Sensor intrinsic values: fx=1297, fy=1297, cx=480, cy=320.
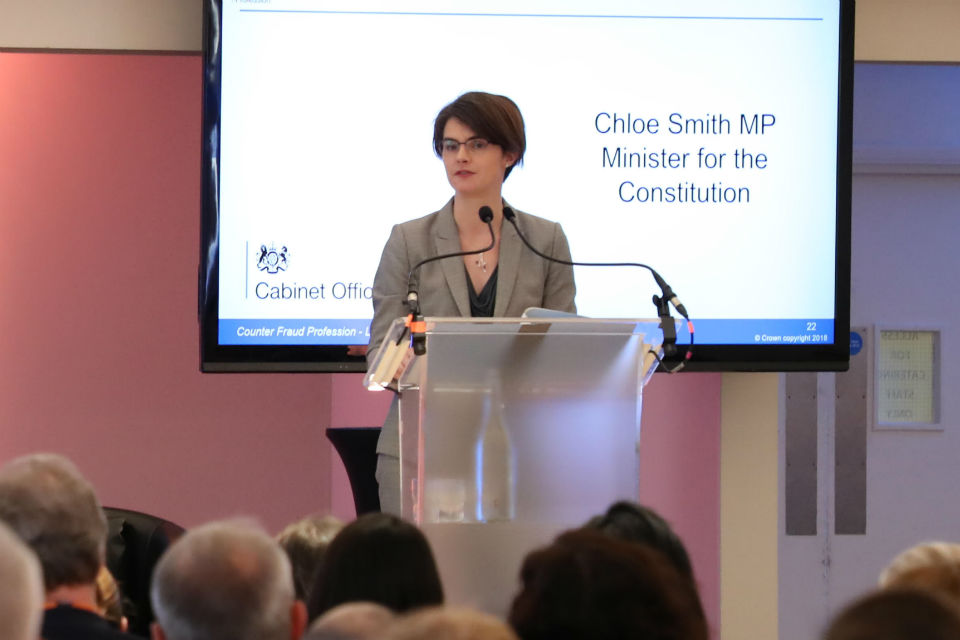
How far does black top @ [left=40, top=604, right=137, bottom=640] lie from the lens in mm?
1847

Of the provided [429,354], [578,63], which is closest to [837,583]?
[578,63]

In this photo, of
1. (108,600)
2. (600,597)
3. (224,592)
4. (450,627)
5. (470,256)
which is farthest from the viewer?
(470,256)

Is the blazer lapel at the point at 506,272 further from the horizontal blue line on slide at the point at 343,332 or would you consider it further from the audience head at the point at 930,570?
the audience head at the point at 930,570

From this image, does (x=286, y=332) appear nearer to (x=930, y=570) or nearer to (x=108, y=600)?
(x=108, y=600)

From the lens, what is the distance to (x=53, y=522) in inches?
79.0

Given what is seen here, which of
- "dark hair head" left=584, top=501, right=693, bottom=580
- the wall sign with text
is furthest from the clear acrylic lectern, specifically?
the wall sign with text

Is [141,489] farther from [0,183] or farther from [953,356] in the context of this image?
[953,356]

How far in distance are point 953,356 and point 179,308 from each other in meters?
3.57

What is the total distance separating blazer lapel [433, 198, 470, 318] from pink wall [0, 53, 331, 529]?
170cm

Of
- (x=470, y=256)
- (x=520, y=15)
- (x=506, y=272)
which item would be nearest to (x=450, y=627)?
(x=506, y=272)

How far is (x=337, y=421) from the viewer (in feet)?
16.8

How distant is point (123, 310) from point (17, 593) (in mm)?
4038

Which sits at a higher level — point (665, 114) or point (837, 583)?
point (665, 114)

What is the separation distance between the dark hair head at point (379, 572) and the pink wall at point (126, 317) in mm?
3221
